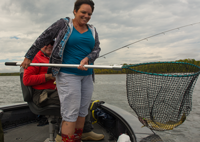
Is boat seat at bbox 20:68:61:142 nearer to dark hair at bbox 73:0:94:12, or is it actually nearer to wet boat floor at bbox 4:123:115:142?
wet boat floor at bbox 4:123:115:142

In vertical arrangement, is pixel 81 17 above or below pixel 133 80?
above

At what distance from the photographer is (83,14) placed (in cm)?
151

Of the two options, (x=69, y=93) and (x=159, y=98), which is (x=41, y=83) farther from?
(x=159, y=98)

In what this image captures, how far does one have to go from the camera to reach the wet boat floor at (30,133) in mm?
2418

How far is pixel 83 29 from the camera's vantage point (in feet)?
5.40

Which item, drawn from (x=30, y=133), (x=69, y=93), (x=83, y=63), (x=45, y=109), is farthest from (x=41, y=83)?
(x=30, y=133)

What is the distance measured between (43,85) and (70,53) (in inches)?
33.0

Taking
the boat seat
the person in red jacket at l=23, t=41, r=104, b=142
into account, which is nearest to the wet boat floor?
the person in red jacket at l=23, t=41, r=104, b=142

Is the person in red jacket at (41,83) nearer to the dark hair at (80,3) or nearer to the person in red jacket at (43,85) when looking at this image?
the person in red jacket at (43,85)

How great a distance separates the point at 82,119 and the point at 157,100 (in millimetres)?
918

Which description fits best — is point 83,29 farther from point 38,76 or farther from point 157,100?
point 157,100

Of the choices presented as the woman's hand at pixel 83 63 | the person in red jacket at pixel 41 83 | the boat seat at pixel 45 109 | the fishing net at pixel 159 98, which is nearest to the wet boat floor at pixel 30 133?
the boat seat at pixel 45 109

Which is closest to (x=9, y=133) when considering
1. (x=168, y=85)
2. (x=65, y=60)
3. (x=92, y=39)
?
(x=65, y=60)

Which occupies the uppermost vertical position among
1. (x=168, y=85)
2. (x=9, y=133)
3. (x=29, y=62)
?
(x=29, y=62)
